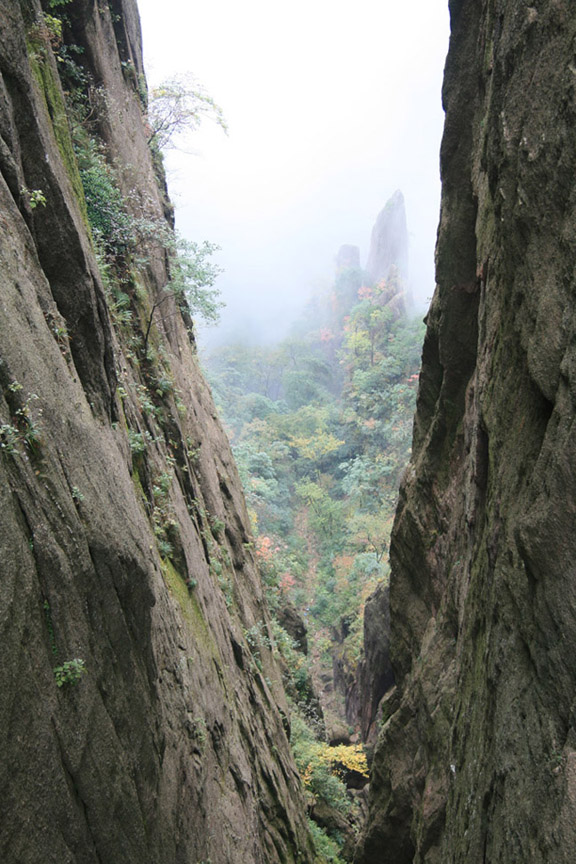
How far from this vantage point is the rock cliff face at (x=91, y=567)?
3.06m

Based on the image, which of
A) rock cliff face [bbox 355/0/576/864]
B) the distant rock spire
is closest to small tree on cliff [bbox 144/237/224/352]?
rock cliff face [bbox 355/0/576/864]

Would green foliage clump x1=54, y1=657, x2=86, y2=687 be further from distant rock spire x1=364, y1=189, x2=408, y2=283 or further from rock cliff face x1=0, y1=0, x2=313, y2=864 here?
distant rock spire x1=364, y1=189, x2=408, y2=283

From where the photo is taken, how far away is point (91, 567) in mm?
3828

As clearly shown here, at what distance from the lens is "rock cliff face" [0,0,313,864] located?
10.0 ft

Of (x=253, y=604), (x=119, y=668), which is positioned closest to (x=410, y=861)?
(x=253, y=604)

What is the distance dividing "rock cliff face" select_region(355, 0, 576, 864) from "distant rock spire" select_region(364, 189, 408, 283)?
5945 cm

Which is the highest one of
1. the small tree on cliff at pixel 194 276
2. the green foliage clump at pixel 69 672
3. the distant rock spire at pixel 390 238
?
the distant rock spire at pixel 390 238

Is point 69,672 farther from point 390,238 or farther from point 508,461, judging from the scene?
point 390,238

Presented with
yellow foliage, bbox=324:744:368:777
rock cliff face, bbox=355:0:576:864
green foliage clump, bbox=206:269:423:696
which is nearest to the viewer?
rock cliff face, bbox=355:0:576:864

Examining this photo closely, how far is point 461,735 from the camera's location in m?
5.52

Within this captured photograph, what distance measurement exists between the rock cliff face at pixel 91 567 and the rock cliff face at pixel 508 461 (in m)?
2.84

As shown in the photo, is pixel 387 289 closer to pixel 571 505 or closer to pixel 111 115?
pixel 111 115

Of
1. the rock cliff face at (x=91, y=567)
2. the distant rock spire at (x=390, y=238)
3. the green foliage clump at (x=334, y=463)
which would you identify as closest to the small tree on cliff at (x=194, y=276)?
the rock cliff face at (x=91, y=567)

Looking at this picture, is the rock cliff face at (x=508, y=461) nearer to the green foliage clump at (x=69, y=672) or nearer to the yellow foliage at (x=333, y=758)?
the green foliage clump at (x=69, y=672)
